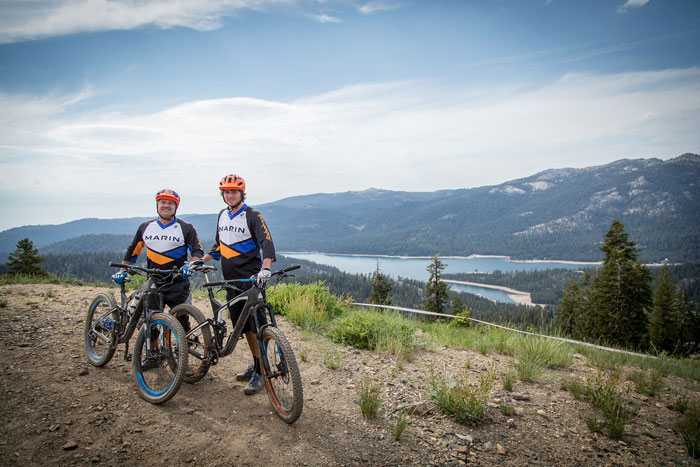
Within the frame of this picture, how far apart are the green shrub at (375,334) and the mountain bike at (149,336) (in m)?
3.14

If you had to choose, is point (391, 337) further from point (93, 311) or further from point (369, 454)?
point (93, 311)

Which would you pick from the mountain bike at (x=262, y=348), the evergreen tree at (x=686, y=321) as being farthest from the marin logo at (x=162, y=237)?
the evergreen tree at (x=686, y=321)

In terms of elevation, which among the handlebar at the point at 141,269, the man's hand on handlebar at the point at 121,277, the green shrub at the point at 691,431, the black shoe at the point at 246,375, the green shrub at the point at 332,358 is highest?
the handlebar at the point at 141,269

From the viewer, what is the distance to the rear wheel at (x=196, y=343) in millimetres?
4094

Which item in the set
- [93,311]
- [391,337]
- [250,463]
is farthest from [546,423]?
[93,311]

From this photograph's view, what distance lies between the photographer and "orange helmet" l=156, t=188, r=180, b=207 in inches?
185

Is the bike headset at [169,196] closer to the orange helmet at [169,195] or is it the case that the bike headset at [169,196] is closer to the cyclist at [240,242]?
the orange helmet at [169,195]

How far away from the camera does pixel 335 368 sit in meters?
5.31

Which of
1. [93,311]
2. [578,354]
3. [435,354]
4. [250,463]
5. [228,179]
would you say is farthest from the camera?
[578,354]

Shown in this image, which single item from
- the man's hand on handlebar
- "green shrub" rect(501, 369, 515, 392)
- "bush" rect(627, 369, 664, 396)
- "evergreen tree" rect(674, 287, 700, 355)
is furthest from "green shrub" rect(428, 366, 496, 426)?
"evergreen tree" rect(674, 287, 700, 355)

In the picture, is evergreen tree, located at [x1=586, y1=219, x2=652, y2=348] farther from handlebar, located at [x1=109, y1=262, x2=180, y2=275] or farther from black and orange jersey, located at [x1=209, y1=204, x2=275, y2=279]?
handlebar, located at [x1=109, y1=262, x2=180, y2=275]

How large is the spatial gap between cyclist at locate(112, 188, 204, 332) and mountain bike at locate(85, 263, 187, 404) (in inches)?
6.7

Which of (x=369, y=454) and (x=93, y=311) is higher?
(x=93, y=311)

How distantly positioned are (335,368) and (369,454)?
2152 mm
